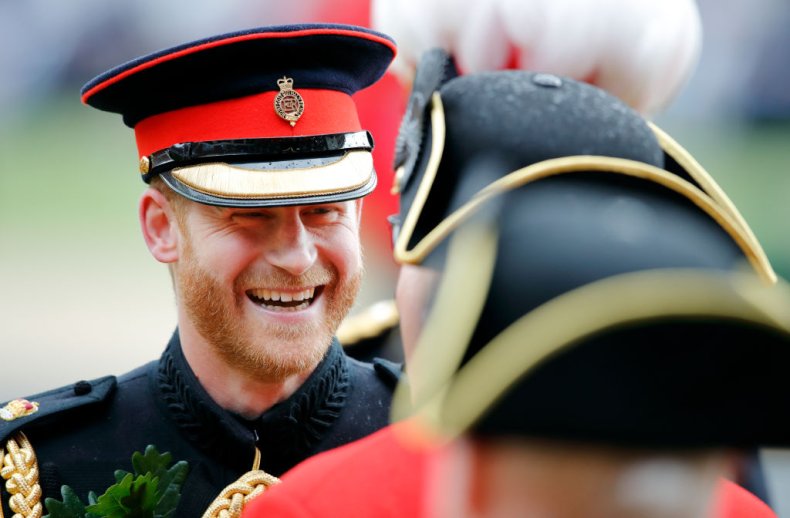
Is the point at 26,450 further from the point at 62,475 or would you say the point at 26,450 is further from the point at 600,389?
the point at 600,389

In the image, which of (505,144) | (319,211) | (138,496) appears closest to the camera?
(505,144)

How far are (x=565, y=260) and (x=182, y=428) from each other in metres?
1.68

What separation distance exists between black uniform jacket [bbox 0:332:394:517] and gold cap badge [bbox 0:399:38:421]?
0.05 feet

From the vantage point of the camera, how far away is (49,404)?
8.79 ft

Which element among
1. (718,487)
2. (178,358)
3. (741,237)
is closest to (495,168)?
(741,237)

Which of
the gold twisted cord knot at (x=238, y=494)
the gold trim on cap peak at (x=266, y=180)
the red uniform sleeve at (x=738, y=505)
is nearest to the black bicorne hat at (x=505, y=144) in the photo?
the red uniform sleeve at (x=738, y=505)

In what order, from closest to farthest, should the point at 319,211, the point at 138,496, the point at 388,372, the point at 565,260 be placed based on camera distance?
1. the point at 565,260
2. the point at 138,496
3. the point at 319,211
4. the point at 388,372

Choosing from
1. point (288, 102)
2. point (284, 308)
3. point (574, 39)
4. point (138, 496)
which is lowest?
point (138, 496)

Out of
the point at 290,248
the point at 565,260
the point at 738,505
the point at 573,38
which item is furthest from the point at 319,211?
the point at 565,260

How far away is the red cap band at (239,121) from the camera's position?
249 centimetres

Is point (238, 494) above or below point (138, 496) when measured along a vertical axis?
below

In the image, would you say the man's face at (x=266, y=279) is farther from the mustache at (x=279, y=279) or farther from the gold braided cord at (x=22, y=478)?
the gold braided cord at (x=22, y=478)

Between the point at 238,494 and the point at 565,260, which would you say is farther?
the point at 238,494

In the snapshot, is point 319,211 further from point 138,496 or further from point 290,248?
point 138,496
